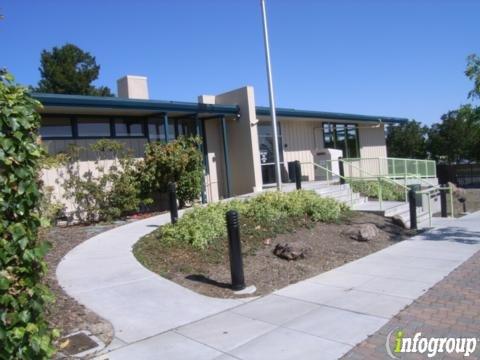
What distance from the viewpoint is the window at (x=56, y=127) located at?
12.8m

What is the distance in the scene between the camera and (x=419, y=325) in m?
4.82

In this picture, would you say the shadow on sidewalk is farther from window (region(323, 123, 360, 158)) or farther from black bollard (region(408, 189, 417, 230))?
window (region(323, 123, 360, 158))

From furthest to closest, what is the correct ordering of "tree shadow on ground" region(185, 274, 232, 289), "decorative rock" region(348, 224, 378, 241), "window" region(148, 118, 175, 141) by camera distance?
1. "window" region(148, 118, 175, 141)
2. "decorative rock" region(348, 224, 378, 241)
3. "tree shadow on ground" region(185, 274, 232, 289)

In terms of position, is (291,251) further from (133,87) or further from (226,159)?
(133,87)

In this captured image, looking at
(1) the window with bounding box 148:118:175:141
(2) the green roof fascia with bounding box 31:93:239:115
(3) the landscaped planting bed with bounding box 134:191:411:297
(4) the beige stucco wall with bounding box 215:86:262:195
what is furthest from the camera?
(4) the beige stucco wall with bounding box 215:86:262:195

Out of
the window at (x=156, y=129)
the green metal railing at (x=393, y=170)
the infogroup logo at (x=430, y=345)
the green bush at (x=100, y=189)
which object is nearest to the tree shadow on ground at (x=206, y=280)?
the infogroup logo at (x=430, y=345)

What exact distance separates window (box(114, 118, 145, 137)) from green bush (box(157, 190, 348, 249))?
18.5ft

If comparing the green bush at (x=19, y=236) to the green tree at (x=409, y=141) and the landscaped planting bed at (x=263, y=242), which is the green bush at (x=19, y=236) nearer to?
the landscaped planting bed at (x=263, y=242)

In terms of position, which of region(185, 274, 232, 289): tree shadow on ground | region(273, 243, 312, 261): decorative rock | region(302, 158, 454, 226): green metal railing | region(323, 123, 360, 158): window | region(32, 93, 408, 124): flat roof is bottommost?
region(185, 274, 232, 289): tree shadow on ground

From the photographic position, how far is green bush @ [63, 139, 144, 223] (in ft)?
40.7

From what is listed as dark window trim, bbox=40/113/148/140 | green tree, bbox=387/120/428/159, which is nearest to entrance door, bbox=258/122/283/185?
dark window trim, bbox=40/113/148/140

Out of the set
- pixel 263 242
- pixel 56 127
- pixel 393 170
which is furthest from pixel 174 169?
pixel 393 170

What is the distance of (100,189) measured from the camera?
494 inches

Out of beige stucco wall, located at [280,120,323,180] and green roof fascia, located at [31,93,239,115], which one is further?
beige stucco wall, located at [280,120,323,180]
